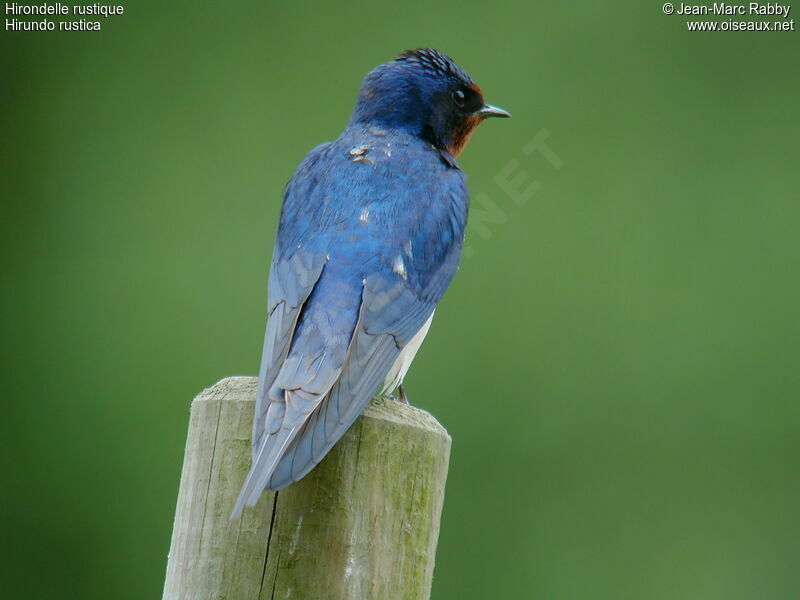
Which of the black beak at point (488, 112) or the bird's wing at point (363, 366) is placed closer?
the bird's wing at point (363, 366)

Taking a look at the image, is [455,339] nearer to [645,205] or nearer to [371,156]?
[645,205]

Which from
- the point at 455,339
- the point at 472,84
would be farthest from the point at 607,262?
the point at 472,84

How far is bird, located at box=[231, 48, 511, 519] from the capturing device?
2.27 metres

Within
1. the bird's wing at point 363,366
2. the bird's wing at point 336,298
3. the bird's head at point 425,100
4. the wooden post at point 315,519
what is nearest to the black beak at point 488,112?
the bird's head at point 425,100

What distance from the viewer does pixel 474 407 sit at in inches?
207

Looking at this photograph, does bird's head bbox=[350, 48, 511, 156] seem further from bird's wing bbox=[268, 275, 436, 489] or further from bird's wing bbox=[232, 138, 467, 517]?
bird's wing bbox=[268, 275, 436, 489]

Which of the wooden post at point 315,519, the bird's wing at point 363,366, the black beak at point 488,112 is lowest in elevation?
the wooden post at point 315,519

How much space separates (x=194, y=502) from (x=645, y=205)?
12.9 feet

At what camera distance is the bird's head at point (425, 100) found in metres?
3.58

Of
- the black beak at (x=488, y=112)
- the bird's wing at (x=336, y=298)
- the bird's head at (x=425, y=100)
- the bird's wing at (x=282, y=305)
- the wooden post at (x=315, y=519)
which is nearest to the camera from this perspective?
the wooden post at (x=315, y=519)

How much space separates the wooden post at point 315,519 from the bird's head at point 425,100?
58.8 inches

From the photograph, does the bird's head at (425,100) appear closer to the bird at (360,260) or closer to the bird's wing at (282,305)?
the bird at (360,260)

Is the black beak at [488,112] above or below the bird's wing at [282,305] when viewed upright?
above

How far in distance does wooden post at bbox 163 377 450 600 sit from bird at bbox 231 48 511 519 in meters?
0.05
